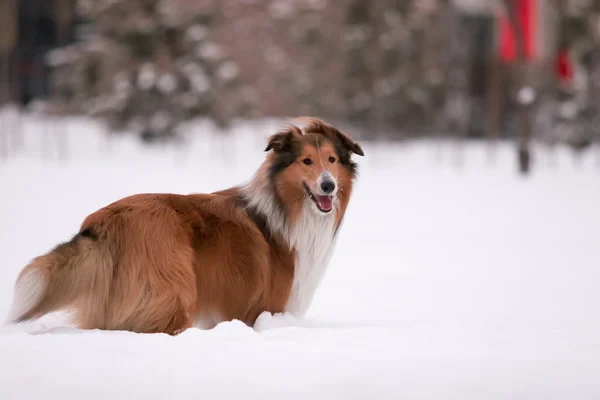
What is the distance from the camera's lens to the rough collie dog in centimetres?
371

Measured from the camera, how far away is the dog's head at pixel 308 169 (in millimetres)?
4422

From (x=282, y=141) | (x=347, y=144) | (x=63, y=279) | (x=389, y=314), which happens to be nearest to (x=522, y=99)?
(x=389, y=314)

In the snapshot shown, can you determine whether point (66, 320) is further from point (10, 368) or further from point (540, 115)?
point (540, 115)

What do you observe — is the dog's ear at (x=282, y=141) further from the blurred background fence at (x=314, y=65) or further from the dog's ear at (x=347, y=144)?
the blurred background fence at (x=314, y=65)

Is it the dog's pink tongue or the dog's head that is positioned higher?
the dog's head

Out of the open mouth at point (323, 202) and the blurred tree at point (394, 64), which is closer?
the open mouth at point (323, 202)

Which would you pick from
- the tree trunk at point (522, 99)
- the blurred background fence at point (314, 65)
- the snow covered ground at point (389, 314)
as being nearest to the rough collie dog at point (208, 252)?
the snow covered ground at point (389, 314)

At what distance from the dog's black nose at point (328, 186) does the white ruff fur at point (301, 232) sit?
8.1 inches

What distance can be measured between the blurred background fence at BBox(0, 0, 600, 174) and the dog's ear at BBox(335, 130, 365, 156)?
1158 cm

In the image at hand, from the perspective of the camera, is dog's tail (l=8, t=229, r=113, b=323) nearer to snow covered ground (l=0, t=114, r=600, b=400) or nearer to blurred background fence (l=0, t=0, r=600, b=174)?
snow covered ground (l=0, t=114, r=600, b=400)

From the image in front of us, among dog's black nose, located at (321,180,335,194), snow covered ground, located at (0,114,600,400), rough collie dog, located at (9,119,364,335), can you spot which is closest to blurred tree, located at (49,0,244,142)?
snow covered ground, located at (0,114,600,400)

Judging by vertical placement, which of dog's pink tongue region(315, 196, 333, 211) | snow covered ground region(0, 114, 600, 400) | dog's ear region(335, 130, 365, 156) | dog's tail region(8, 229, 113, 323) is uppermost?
dog's ear region(335, 130, 365, 156)

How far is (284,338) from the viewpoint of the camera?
3.84m

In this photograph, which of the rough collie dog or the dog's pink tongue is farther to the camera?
the dog's pink tongue
